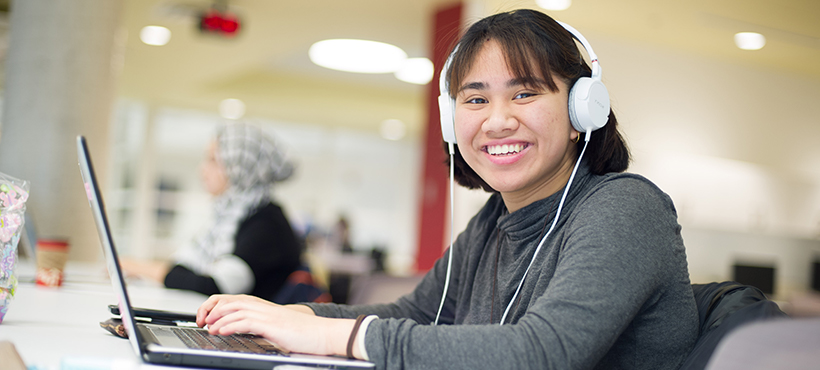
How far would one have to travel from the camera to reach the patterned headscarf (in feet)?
8.59

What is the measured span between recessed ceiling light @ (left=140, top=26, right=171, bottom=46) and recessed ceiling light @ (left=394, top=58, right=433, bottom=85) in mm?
2407

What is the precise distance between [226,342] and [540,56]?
2.27 ft

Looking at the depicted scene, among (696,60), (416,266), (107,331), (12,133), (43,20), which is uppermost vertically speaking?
(696,60)

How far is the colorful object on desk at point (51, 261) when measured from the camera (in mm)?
1842

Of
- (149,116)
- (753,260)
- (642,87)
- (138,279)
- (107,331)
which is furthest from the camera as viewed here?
(149,116)

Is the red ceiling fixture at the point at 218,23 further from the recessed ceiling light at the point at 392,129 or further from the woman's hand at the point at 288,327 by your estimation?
the recessed ceiling light at the point at 392,129

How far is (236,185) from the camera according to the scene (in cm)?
278

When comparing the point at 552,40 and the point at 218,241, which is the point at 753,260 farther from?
the point at 552,40

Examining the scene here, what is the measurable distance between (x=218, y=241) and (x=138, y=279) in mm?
345

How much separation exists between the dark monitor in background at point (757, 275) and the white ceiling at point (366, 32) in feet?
6.36

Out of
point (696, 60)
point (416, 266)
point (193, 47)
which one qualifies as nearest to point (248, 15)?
point (193, 47)

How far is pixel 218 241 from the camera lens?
262 centimetres

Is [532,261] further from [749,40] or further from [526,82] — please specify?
[749,40]

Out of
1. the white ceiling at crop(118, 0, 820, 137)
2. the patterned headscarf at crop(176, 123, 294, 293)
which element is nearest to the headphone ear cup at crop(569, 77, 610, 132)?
the patterned headscarf at crop(176, 123, 294, 293)
